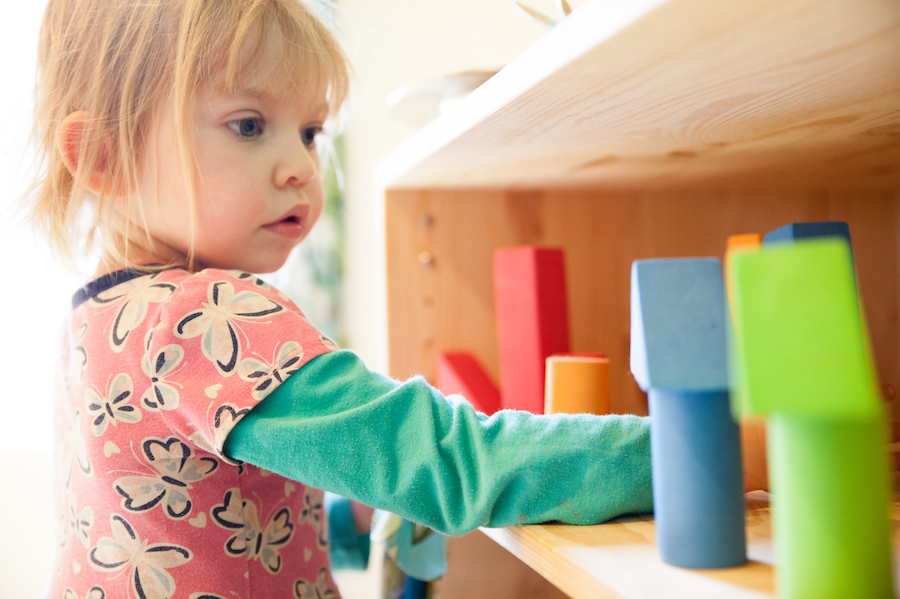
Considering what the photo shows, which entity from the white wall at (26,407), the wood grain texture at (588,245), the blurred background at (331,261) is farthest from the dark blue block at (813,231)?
the white wall at (26,407)

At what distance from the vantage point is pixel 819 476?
22 centimetres

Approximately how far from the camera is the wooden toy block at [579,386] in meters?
0.47

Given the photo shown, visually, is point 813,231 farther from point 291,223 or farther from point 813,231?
point 291,223

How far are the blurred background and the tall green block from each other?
860 mm

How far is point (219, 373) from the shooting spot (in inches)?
18.3

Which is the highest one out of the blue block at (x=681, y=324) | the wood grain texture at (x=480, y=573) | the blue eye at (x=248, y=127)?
the blue eye at (x=248, y=127)

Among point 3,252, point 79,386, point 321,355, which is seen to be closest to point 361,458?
point 321,355

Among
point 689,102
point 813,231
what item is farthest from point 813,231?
point 689,102

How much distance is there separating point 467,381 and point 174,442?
287 millimetres

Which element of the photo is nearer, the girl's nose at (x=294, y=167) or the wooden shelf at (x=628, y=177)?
the wooden shelf at (x=628, y=177)

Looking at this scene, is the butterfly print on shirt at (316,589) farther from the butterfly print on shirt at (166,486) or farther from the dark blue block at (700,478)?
the dark blue block at (700,478)

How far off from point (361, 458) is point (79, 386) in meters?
0.33

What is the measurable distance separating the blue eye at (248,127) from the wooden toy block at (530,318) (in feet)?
0.86

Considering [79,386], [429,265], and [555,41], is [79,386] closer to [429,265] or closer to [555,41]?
[429,265]
